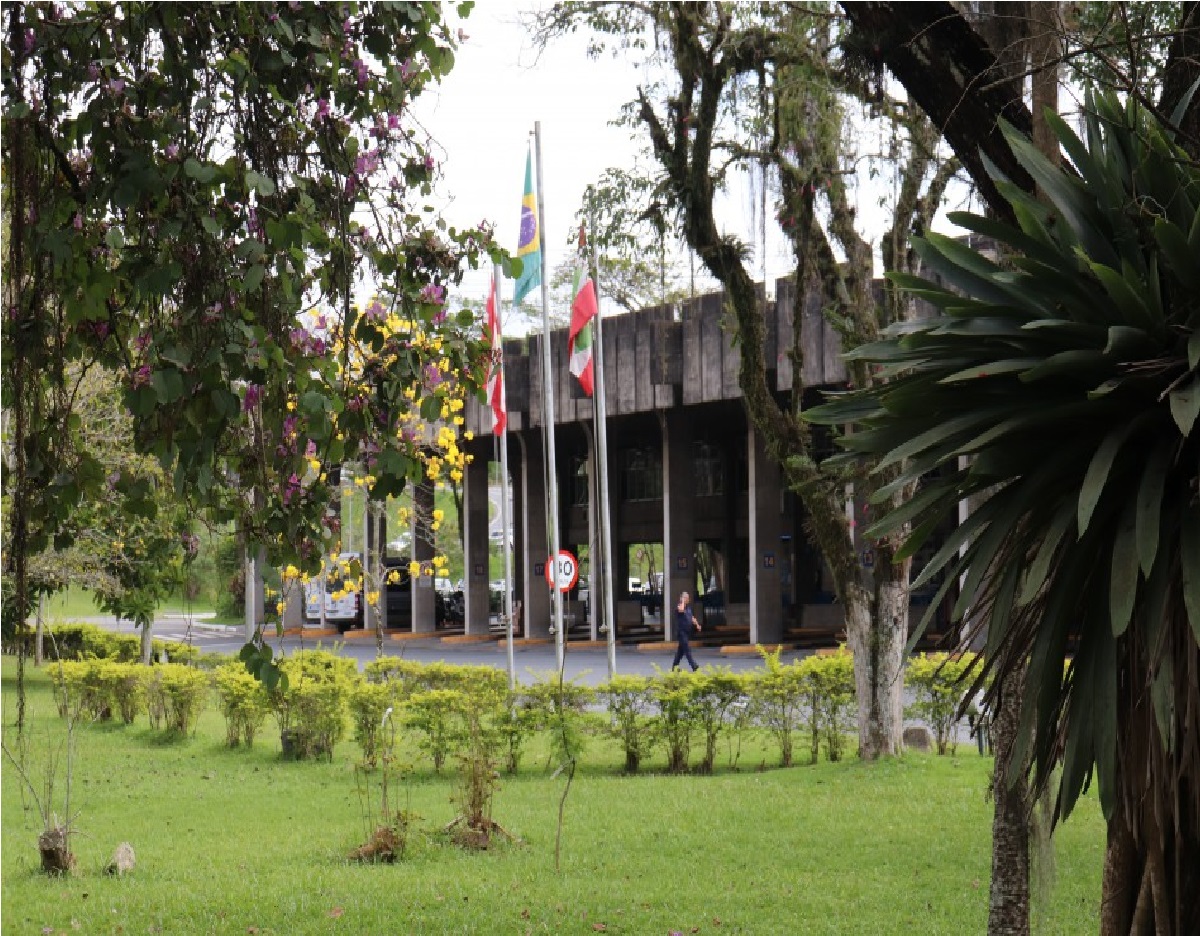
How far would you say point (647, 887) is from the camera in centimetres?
855

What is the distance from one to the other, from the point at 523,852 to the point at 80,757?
8.69 metres

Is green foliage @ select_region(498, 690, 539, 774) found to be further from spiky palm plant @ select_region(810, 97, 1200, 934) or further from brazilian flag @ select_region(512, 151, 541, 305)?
spiky palm plant @ select_region(810, 97, 1200, 934)

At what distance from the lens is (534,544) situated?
37125 millimetres

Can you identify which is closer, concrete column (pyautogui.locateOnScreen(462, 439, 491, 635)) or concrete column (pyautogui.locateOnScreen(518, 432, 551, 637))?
concrete column (pyautogui.locateOnScreen(518, 432, 551, 637))

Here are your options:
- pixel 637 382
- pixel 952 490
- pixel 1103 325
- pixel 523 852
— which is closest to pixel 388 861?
pixel 523 852

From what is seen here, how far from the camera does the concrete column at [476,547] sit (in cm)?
3775

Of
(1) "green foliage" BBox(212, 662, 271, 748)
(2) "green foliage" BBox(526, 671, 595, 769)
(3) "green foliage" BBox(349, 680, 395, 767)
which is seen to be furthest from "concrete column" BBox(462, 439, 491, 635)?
(2) "green foliage" BBox(526, 671, 595, 769)

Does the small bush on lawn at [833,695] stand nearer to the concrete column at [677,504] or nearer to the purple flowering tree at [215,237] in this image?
the purple flowering tree at [215,237]

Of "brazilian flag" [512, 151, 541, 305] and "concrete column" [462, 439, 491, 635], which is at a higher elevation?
"brazilian flag" [512, 151, 541, 305]

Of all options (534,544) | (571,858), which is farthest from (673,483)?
(571,858)

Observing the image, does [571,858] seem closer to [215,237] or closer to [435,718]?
[435,718]

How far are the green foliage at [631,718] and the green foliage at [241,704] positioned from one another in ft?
13.9

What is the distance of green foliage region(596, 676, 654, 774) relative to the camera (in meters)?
14.6

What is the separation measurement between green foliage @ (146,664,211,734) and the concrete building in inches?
362
